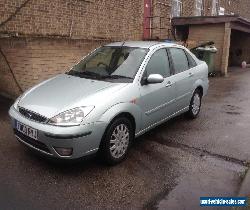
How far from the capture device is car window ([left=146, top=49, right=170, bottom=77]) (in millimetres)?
4912

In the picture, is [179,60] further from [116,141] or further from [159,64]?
[116,141]

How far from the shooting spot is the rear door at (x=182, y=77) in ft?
18.2

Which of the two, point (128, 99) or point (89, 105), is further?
point (128, 99)

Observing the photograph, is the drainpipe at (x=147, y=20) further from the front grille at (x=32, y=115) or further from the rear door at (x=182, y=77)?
the front grille at (x=32, y=115)

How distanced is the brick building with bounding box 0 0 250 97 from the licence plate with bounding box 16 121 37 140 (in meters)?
3.45

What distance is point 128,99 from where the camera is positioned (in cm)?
427

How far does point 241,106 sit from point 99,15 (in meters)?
5.69

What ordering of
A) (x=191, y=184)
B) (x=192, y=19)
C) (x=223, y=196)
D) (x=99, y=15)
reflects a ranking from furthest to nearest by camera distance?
(x=192, y=19) → (x=99, y=15) → (x=191, y=184) → (x=223, y=196)

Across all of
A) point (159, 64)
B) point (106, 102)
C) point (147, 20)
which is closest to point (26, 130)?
point (106, 102)

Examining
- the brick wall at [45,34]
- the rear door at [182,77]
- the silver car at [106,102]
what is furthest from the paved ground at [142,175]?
the brick wall at [45,34]

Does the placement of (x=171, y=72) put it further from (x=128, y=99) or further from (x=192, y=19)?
(x=192, y=19)

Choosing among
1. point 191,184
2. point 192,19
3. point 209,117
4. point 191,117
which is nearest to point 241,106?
point 209,117

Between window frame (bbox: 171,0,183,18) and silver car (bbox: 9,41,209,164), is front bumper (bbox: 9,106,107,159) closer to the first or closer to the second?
silver car (bbox: 9,41,209,164)

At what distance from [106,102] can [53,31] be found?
588cm
